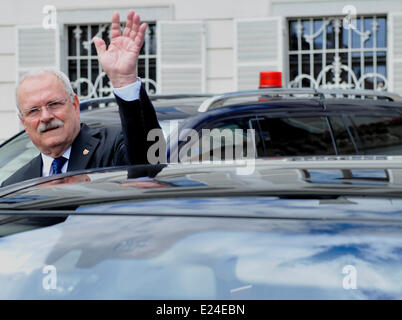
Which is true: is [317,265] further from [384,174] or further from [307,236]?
[384,174]

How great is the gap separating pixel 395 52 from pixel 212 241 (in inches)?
386

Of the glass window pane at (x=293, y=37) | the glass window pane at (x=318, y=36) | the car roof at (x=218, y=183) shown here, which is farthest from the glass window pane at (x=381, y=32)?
the car roof at (x=218, y=183)

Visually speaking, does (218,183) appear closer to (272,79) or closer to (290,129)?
(290,129)

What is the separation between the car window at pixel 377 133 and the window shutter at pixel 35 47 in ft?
26.8

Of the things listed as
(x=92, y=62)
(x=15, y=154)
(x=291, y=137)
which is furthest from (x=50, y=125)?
(x=92, y=62)

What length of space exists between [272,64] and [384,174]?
31.3 ft

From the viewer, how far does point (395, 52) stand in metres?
10.9

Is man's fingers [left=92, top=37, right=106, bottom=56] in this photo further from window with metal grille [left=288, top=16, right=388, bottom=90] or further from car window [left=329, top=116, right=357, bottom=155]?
window with metal grille [left=288, top=16, right=388, bottom=90]

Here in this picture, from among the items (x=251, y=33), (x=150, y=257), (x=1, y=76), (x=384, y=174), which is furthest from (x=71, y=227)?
(x=1, y=76)

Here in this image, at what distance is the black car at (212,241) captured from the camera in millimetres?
1373

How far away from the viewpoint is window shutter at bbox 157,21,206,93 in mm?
11320

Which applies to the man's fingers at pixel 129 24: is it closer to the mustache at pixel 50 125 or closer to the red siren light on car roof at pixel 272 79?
the mustache at pixel 50 125

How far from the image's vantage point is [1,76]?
39.3 feet
